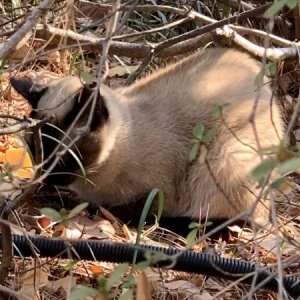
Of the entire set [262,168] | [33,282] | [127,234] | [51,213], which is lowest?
[127,234]

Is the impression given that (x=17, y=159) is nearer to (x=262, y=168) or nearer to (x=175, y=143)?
(x=175, y=143)

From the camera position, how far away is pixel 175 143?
3.07 m

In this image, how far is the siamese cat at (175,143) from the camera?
293 centimetres

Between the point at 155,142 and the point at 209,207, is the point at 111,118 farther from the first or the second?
the point at 209,207

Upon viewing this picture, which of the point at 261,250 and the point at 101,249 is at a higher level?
the point at 101,249

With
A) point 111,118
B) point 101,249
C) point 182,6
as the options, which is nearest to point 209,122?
point 111,118

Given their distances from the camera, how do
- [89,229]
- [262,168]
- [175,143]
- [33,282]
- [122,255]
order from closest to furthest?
[262,168] → [33,282] → [122,255] → [89,229] → [175,143]

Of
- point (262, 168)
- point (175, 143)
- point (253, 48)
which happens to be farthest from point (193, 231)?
point (253, 48)

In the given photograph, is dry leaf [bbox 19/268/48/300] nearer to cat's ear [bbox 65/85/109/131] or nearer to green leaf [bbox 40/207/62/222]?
green leaf [bbox 40/207/62/222]

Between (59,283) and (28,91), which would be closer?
(59,283)

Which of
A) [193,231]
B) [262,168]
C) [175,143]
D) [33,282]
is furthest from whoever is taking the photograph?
[175,143]

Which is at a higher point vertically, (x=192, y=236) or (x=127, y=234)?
(x=192, y=236)

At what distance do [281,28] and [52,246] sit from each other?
2.12 meters

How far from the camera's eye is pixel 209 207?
3.01 m
